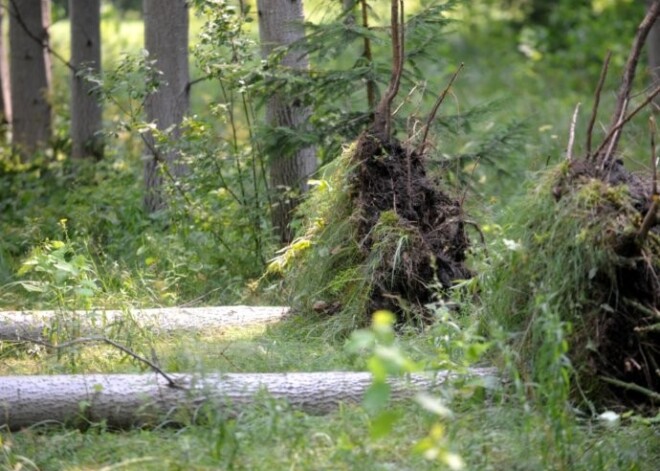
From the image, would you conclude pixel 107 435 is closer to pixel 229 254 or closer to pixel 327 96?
pixel 229 254

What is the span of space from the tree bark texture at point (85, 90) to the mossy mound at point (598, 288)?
8.06 meters

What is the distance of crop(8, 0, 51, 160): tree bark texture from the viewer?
13.0m

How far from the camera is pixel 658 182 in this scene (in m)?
5.59

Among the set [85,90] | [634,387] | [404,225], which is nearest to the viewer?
[634,387]

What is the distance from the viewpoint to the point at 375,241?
22.5 feet

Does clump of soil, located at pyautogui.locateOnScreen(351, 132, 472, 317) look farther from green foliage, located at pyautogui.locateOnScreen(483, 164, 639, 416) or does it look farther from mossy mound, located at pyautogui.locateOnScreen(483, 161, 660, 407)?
mossy mound, located at pyautogui.locateOnScreen(483, 161, 660, 407)

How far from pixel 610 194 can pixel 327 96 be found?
373 cm

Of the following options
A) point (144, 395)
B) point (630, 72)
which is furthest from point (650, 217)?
point (144, 395)

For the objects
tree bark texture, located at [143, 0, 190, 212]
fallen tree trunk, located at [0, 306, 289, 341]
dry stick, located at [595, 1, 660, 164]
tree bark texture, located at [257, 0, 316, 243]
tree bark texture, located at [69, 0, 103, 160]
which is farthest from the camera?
tree bark texture, located at [69, 0, 103, 160]

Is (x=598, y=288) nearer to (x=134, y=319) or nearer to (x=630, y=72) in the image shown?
(x=630, y=72)

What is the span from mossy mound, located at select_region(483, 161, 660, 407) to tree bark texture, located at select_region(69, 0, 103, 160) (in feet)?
26.4

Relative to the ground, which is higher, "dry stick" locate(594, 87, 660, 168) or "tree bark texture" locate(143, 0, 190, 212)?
"tree bark texture" locate(143, 0, 190, 212)

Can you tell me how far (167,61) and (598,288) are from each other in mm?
5986

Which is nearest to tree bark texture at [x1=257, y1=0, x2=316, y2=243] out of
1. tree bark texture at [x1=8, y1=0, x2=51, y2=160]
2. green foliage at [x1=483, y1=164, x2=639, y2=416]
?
green foliage at [x1=483, y1=164, x2=639, y2=416]
